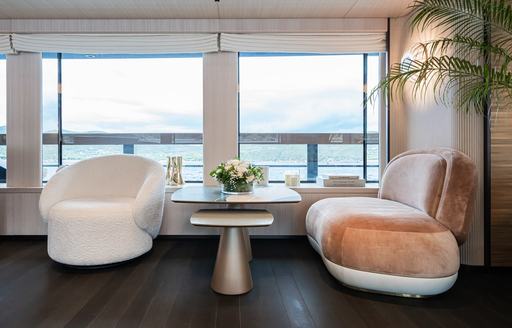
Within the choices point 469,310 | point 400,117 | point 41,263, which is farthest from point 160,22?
point 469,310

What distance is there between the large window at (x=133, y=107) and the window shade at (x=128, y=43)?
202mm

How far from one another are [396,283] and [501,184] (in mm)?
1265

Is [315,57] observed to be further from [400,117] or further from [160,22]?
[160,22]

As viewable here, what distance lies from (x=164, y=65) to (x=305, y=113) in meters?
1.77

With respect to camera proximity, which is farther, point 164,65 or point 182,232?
point 164,65

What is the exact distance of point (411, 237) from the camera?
1773 mm

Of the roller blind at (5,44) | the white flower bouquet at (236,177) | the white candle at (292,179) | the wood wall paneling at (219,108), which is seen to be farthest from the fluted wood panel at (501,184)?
the roller blind at (5,44)

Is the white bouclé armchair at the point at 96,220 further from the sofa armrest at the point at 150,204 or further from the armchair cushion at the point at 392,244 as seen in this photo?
the armchair cushion at the point at 392,244

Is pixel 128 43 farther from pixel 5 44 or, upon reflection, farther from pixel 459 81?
pixel 459 81

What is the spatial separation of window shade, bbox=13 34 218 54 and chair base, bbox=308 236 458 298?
2.59 metres

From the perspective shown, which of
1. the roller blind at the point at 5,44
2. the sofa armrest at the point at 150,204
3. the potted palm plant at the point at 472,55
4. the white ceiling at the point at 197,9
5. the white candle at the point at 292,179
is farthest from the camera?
the white candle at the point at 292,179

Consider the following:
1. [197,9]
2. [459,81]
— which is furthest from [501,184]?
[197,9]

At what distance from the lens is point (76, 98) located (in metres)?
3.30

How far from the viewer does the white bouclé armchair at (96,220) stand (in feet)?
7.30
